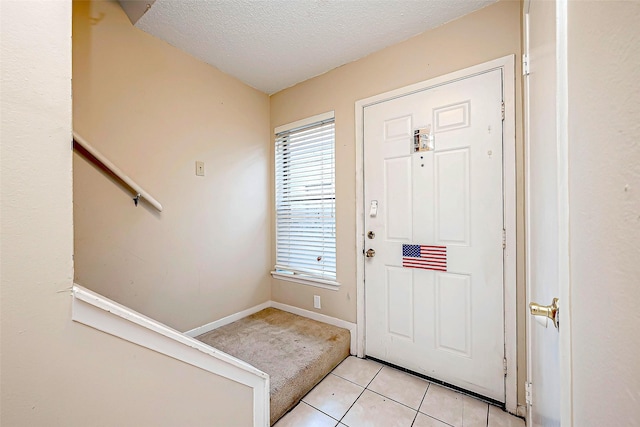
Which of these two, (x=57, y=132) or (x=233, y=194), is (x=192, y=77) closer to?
(x=233, y=194)

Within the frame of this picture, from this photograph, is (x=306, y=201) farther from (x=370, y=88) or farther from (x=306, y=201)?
(x=370, y=88)

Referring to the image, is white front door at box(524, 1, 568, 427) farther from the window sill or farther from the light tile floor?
the window sill

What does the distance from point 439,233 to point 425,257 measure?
0.64 ft

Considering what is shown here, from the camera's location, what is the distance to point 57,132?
544mm

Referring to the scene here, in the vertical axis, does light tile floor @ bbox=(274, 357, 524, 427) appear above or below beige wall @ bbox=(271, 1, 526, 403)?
below

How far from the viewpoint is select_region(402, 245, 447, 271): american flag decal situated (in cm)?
165

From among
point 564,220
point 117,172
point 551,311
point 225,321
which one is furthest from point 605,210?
point 225,321

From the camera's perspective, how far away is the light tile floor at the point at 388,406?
136 cm

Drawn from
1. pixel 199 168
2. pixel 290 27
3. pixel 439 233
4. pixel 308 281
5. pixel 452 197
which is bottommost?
pixel 308 281

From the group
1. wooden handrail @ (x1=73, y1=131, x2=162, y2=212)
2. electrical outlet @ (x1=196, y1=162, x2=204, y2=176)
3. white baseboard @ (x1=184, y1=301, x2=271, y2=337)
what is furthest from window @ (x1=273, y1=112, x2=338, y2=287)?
wooden handrail @ (x1=73, y1=131, x2=162, y2=212)

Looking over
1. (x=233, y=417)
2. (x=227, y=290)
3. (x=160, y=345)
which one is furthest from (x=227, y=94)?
(x=233, y=417)

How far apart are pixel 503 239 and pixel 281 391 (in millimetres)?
1599

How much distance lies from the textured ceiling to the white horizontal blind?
1.94 feet

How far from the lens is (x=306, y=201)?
93.0 inches
